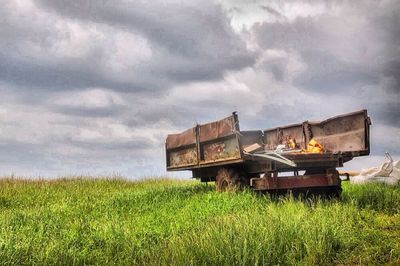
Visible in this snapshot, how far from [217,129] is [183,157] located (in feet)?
7.85

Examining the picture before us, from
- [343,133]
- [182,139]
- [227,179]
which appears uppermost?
[182,139]

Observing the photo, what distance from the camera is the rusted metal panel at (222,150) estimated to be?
1207 centimetres

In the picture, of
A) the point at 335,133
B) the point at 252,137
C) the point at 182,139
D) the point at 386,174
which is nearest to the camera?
the point at 335,133

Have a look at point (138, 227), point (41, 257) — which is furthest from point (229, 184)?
point (41, 257)

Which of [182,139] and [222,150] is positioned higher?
[182,139]

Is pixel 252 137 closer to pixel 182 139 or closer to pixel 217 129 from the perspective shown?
pixel 182 139

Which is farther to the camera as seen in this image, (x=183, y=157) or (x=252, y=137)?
(x=252, y=137)

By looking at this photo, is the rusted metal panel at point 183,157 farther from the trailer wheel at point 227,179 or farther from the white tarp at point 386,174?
the white tarp at point 386,174

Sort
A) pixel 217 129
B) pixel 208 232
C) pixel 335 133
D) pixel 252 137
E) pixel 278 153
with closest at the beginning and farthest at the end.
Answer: pixel 208 232 → pixel 278 153 → pixel 217 129 → pixel 335 133 → pixel 252 137

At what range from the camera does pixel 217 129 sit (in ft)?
42.1

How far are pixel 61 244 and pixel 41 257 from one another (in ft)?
4.86

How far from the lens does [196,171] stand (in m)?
14.8

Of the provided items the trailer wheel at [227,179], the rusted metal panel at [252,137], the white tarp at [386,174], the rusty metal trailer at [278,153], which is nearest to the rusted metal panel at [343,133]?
the rusty metal trailer at [278,153]

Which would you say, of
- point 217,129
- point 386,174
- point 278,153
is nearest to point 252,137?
point 217,129
